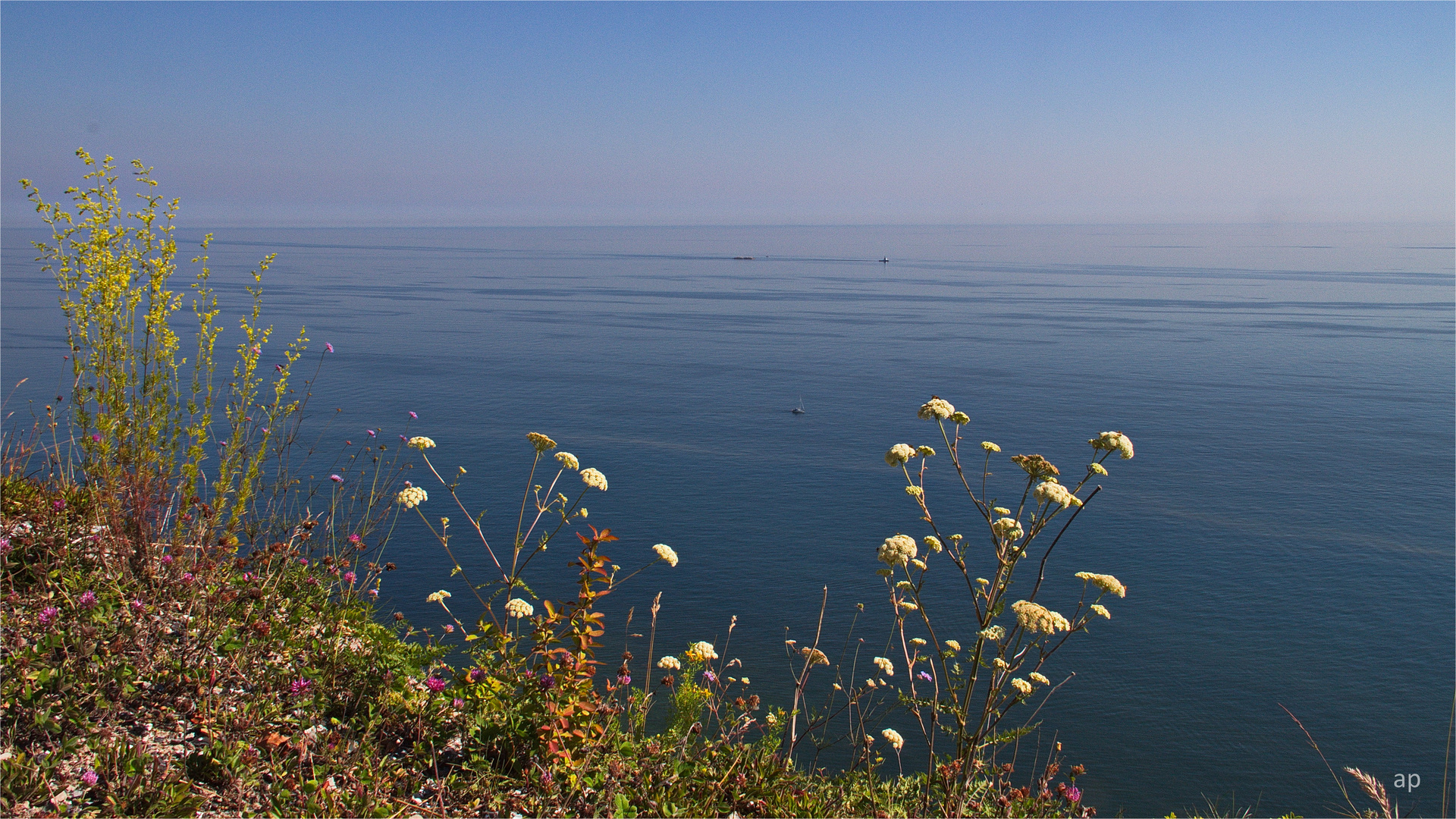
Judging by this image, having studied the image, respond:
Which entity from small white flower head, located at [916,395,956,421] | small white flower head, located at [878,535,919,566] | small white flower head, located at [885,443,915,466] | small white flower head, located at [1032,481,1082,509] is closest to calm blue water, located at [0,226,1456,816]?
small white flower head, located at [885,443,915,466]

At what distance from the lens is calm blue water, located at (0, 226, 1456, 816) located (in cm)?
1884

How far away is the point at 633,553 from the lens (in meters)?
23.7

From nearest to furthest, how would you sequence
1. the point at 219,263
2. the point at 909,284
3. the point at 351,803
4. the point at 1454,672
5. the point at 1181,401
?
the point at 351,803 → the point at 1454,672 → the point at 1181,401 → the point at 909,284 → the point at 219,263

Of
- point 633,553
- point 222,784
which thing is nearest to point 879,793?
point 222,784

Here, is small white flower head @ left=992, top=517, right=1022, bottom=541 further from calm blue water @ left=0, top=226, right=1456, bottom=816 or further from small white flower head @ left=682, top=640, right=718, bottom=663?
calm blue water @ left=0, top=226, right=1456, bottom=816

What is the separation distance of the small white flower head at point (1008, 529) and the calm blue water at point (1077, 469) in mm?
7021

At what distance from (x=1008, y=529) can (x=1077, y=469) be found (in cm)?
2769

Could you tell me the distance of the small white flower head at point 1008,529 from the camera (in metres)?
4.68

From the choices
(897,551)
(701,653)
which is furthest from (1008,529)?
(701,653)

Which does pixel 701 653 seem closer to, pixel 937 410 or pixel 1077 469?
pixel 937 410

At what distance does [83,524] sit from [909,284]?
103 m

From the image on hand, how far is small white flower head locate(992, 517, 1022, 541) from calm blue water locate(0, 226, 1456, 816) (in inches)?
276

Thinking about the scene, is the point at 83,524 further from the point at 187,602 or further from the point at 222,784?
the point at 222,784

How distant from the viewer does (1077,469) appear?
30281 millimetres
